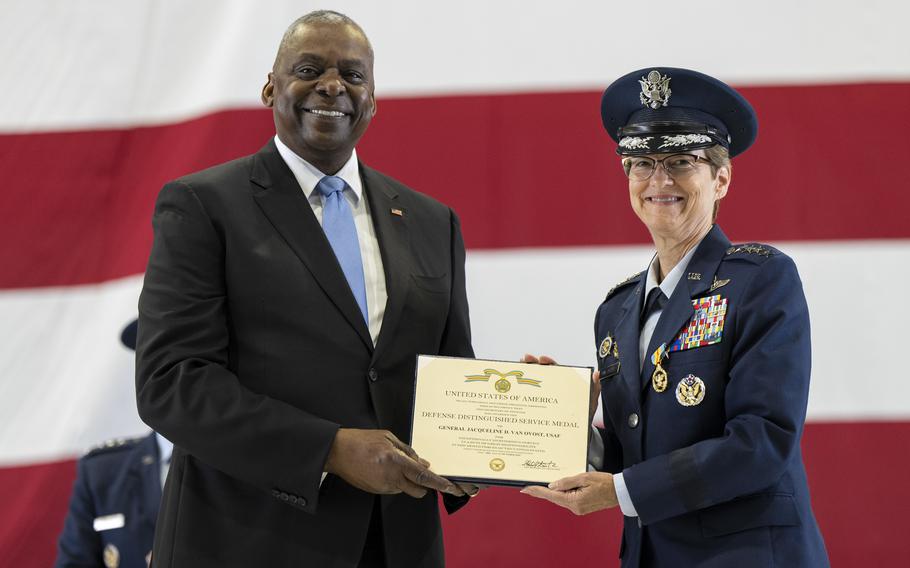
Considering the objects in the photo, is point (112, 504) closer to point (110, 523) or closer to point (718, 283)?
point (110, 523)

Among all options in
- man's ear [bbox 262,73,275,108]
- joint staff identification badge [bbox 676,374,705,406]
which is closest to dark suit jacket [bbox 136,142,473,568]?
man's ear [bbox 262,73,275,108]

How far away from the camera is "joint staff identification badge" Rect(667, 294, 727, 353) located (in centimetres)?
126

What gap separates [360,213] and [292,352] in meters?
0.25

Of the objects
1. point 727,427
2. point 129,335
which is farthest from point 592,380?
point 129,335

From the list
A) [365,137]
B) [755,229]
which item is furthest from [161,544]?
[755,229]

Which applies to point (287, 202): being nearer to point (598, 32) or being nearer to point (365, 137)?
point (365, 137)

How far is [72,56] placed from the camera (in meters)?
2.22

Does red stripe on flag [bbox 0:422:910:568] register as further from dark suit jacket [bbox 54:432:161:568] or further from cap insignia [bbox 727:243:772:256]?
cap insignia [bbox 727:243:772:256]

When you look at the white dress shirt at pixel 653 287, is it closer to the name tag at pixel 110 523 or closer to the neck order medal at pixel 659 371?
the neck order medal at pixel 659 371

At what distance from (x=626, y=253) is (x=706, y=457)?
962 mm

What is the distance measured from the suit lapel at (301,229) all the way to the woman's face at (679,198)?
1.54ft

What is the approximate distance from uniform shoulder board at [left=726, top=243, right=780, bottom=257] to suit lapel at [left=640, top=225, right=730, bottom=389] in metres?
0.01

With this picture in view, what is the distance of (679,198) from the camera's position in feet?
4.50

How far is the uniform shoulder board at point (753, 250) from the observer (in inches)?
50.7
